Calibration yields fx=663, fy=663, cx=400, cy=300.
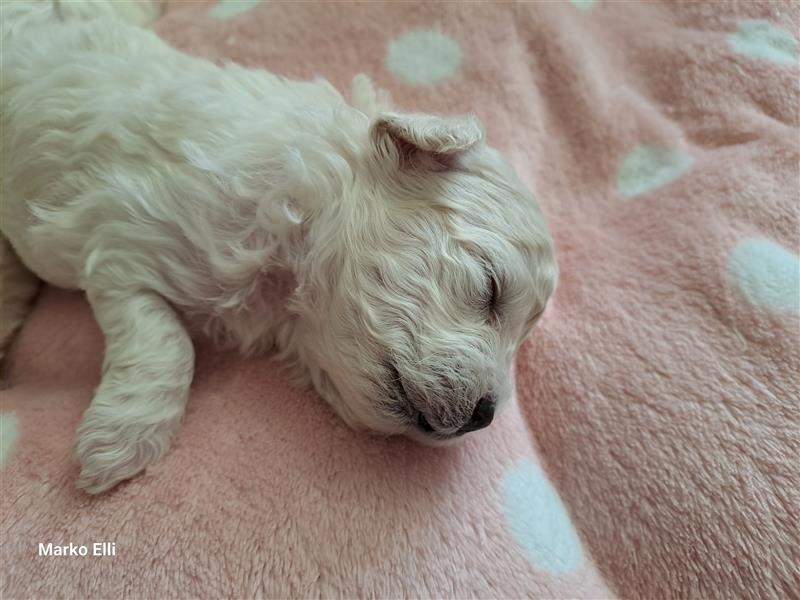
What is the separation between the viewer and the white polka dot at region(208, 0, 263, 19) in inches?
80.9

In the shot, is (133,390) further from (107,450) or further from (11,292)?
(11,292)

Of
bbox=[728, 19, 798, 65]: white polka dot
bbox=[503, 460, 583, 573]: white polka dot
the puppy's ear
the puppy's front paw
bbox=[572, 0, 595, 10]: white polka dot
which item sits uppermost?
bbox=[728, 19, 798, 65]: white polka dot

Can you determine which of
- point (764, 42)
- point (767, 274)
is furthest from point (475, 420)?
point (764, 42)

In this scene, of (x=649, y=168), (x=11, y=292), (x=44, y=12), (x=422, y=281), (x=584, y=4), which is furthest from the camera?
(x=584, y=4)

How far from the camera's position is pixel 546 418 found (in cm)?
148

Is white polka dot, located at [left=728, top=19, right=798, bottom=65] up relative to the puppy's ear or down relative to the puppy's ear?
up

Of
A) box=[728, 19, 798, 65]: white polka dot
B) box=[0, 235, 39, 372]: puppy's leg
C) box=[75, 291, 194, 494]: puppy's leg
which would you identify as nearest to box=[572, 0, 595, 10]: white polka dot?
box=[728, 19, 798, 65]: white polka dot

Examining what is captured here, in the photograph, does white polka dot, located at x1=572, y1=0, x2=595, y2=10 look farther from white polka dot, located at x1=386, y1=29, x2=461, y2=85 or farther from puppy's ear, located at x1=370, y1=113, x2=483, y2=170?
puppy's ear, located at x1=370, y1=113, x2=483, y2=170

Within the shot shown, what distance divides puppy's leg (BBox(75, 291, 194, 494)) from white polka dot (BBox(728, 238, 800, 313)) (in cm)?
122

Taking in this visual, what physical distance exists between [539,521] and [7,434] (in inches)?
42.0

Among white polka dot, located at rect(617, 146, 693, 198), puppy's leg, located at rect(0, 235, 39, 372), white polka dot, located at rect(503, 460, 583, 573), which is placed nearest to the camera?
white polka dot, located at rect(503, 460, 583, 573)

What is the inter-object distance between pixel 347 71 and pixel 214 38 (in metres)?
0.42

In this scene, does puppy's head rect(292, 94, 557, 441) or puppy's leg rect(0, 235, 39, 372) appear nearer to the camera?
puppy's head rect(292, 94, 557, 441)

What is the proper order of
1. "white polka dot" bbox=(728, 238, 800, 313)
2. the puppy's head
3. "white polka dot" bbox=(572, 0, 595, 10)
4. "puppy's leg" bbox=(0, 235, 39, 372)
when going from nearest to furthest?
1. the puppy's head
2. "white polka dot" bbox=(728, 238, 800, 313)
3. "puppy's leg" bbox=(0, 235, 39, 372)
4. "white polka dot" bbox=(572, 0, 595, 10)
